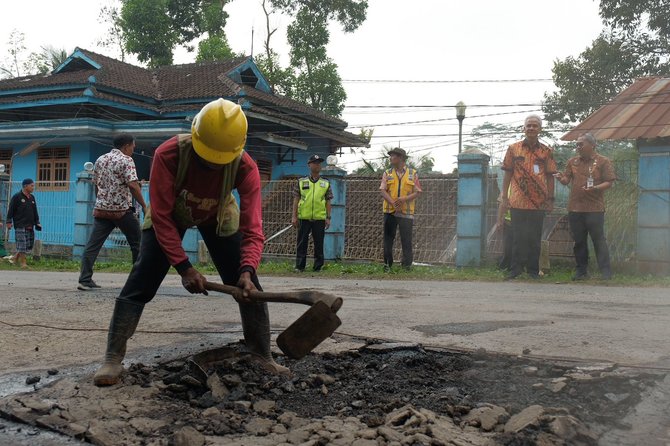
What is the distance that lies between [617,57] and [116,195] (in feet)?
64.3

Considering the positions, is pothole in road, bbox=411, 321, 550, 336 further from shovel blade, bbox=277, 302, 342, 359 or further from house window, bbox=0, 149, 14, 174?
house window, bbox=0, 149, 14, 174

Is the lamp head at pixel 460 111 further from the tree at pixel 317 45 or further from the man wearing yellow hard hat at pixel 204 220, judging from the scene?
the man wearing yellow hard hat at pixel 204 220

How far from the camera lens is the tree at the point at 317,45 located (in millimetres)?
26344

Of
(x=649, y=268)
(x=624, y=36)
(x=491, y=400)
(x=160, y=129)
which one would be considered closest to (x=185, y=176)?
(x=491, y=400)

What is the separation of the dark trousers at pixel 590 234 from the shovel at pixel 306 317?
5.83m

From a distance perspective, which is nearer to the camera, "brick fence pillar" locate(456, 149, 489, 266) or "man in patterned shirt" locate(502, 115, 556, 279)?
"man in patterned shirt" locate(502, 115, 556, 279)

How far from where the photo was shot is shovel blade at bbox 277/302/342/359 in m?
3.40

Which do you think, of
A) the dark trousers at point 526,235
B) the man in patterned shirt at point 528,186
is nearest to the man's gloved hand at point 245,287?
the man in patterned shirt at point 528,186

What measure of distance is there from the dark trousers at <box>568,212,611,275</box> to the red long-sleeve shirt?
584cm

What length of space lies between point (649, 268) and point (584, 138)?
2653mm

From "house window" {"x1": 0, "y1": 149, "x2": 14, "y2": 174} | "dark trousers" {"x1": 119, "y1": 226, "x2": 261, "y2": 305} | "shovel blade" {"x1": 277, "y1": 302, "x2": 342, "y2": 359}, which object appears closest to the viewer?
"shovel blade" {"x1": 277, "y1": 302, "x2": 342, "y2": 359}

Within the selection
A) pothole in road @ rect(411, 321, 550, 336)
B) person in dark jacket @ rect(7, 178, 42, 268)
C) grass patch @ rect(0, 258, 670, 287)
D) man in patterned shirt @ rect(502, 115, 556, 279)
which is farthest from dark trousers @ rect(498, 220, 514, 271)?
person in dark jacket @ rect(7, 178, 42, 268)

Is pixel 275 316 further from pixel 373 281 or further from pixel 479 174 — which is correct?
pixel 479 174

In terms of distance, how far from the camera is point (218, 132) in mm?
3301
